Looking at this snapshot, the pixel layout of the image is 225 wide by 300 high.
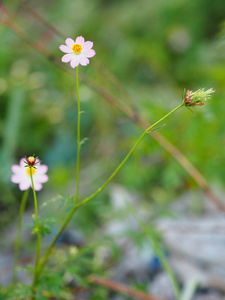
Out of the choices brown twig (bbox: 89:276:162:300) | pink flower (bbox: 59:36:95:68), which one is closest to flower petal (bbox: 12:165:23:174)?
pink flower (bbox: 59:36:95:68)

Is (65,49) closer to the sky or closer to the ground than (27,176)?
closer to the sky

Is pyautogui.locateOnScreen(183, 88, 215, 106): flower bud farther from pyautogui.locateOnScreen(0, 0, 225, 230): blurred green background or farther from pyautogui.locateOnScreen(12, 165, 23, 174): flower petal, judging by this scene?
pyautogui.locateOnScreen(0, 0, 225, 230): blurred green background

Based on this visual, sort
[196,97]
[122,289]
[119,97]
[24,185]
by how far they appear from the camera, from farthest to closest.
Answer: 1. [119,97]
2. [122,289]
3. [24,185]
4. [196,97]

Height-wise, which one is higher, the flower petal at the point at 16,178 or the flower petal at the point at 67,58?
the flower petal at the point at 67,58

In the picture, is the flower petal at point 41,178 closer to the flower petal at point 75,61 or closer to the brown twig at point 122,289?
the flower petal at point 75,61

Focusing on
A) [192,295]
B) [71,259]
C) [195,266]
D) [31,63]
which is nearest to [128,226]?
[195,266]

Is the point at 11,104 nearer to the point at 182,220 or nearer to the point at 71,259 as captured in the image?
the point at 182,220

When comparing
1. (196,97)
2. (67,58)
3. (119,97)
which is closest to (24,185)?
(67,58)

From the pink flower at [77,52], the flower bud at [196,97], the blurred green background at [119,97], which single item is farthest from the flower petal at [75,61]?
the blurred green background at [119,97]

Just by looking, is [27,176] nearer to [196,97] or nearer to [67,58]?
[67,58]

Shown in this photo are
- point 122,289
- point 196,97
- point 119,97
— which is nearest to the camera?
point 196,97
